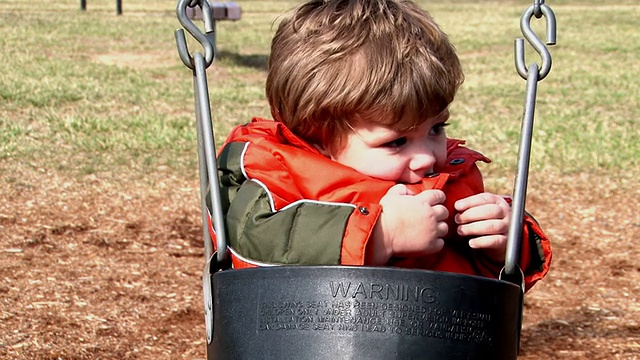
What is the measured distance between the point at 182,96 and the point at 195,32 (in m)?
6.38

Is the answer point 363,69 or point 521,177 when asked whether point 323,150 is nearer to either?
point 363,69

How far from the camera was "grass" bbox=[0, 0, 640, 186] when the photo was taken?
5.96m

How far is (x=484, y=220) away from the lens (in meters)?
2.02

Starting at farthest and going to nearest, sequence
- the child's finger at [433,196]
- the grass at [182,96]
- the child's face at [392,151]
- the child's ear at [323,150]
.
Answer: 1. the grass at [182,96]
2. the child's ear at [323,150]
3. the child's face at [392,151]
4. the child's finger at [433,196]

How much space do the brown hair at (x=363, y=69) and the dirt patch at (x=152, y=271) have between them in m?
1.54

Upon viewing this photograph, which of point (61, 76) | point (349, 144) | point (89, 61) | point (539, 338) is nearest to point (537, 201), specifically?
point (539, 338)

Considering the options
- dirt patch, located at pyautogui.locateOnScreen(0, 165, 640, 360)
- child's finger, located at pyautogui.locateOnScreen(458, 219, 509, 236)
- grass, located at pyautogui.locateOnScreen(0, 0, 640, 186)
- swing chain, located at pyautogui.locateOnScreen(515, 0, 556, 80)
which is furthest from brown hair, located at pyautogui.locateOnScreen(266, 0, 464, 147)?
dirt patch, located at pyautogui.locateOnScreen(0, 165, 640, 360)

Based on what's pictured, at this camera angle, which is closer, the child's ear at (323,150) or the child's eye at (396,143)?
the child's eye at (396,143)

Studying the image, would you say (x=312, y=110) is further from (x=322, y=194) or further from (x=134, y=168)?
(x=134, y=168)

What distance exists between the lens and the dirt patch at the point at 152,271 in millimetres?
3453

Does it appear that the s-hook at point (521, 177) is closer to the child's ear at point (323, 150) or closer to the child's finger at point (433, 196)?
the child's finger at point (433, 196)

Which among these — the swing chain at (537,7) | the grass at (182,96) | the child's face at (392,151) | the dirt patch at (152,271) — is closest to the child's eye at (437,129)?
the child's face at (392,151)

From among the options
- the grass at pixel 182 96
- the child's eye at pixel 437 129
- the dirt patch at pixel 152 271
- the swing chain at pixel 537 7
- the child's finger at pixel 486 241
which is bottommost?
the grass at pixel 182 96

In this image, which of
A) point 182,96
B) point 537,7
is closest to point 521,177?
point 537,7
